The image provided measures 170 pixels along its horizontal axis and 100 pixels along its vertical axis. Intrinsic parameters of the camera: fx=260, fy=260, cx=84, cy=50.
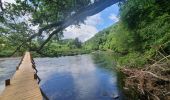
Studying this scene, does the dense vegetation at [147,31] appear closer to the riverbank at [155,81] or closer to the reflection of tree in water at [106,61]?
the riverbank at [155,81]

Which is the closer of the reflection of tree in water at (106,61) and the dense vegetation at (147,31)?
the dense vegetation at (147,31)

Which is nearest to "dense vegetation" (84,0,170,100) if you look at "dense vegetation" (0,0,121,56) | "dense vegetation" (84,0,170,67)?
"dense vegetation" (84,0,170,67)

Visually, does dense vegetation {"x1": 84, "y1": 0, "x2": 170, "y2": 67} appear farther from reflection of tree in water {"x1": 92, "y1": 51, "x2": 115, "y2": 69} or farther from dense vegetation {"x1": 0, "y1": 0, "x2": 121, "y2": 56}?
reflection of tree in water {"x1": 92, "y1": 51, "x2": 115, "y2": 69}

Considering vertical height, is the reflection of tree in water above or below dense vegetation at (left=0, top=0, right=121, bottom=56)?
below

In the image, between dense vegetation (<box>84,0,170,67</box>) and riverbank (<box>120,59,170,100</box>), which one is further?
dense vegetation (<box>84,0,170,67</box>)

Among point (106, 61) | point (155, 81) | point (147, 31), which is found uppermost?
point (147, 31)

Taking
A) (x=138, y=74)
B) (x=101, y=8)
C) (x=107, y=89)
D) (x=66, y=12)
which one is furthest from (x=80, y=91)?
(x=101, y=8)

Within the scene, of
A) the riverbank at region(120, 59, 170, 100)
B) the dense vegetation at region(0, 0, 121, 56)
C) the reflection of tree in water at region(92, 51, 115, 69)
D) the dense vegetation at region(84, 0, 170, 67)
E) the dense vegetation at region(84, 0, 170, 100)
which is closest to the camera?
the dense vegetation at region(0, 0, 121, 56)

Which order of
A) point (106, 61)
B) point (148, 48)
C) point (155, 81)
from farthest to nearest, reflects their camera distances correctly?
point (106, 61) → point (148, 48) → point (155, 81)

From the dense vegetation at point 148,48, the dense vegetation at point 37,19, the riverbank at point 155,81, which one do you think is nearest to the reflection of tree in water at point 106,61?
the dense vegetation at point 148,48

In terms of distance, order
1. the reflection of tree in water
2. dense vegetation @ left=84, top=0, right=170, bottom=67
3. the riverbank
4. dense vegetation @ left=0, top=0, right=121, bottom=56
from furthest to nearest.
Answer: the reflection of tree in water < dense vegetation @ left=84, top=0, right=170, bottom=67 < the riverbank < dense vegetation @ left=0, top=0, right=121, bottom=56

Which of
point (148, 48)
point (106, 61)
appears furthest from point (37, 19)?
point (106, 61)

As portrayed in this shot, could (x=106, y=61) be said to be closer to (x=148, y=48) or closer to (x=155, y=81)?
(x=148, y=48)

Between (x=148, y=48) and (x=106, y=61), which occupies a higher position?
(x=148, y=48)
